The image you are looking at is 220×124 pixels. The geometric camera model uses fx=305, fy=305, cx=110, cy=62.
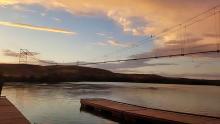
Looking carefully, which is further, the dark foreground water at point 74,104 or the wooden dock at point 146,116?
the dark foreground water at point 74,104

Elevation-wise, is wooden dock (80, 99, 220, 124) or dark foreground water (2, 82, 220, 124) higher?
wooden dock (80, 99, 220, 124)

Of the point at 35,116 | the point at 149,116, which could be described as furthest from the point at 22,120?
the point at 35,116

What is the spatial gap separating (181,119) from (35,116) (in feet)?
61.0

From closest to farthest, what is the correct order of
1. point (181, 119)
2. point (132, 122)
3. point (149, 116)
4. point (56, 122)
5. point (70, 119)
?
point (181, 119)
point (149, 116)
point (132, 122)
point (56, 122)
point (70, 119)

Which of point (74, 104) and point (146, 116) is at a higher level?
point (146, 116)

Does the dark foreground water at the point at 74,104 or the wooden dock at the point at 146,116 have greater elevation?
the wooden dock at the point at 146,116

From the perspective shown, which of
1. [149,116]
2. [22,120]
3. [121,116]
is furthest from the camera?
[121,116]

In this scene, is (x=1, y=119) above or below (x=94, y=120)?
above

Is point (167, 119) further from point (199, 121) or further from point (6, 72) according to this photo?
point (6, 72)

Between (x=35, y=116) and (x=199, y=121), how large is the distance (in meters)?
19.9

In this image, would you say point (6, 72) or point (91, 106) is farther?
point (6, 72)

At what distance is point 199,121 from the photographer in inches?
746

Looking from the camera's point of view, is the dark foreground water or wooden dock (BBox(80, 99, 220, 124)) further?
the dark foreground water

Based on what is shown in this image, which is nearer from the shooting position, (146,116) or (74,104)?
(146,116)
